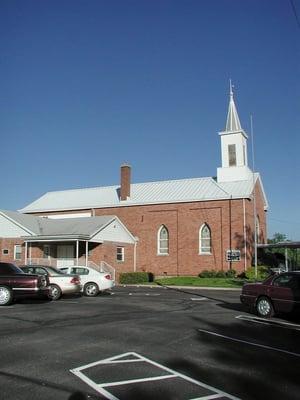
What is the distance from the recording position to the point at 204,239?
4444cm

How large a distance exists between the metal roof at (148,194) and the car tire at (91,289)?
21231mm

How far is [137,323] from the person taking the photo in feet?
45.6

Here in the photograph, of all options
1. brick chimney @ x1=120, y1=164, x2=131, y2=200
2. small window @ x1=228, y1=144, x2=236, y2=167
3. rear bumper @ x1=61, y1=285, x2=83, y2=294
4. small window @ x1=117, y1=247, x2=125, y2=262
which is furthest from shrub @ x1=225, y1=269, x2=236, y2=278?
rear bumper @ x1=61, y1=285, x2=83, y2=294

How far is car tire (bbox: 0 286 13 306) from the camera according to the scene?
1853cm

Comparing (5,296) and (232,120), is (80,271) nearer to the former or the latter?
(5,296)

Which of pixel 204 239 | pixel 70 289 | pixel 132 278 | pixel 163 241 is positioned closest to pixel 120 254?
pixel 132 278

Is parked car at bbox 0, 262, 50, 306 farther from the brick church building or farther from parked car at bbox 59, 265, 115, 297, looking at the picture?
the brick church building

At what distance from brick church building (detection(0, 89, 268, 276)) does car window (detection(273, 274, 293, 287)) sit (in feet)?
70.3

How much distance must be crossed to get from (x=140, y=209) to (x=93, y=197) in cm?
683

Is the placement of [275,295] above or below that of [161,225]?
below

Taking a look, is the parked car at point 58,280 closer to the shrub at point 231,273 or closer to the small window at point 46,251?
the small window at point 46,251

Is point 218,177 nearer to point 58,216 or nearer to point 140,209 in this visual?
point 140,209

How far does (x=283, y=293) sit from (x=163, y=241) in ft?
100

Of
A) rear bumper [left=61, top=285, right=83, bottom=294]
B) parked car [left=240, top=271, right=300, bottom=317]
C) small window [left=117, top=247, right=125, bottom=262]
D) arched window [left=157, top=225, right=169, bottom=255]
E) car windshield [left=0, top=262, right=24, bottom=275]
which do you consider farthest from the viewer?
arched window [left=157, top=225, right=169, bottom=255]
